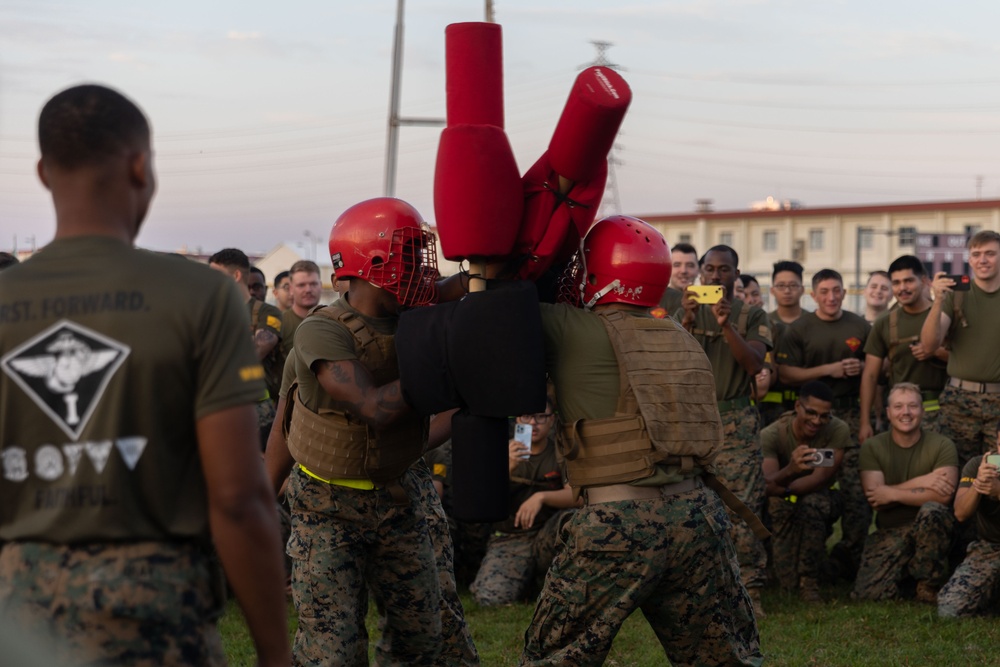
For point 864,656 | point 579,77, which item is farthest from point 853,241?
point 579,77

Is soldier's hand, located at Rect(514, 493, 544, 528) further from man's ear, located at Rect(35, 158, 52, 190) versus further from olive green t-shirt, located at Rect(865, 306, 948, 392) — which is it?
man's ear, located at Rect(35, 158, 52, 190)

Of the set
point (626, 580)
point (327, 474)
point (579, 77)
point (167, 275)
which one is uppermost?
point (579, 77)

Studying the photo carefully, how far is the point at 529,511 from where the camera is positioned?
8.88 metres

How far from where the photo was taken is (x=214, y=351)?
2.73 m

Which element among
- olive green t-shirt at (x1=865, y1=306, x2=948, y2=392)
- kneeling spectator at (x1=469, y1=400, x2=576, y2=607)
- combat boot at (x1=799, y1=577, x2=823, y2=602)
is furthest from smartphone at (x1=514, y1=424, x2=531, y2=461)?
olive green t-shirt at (x1=865, y1=306, x2=948, y2=392)

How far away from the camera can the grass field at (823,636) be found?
709 cm

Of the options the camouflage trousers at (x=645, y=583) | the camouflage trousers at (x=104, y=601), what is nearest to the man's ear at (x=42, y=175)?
the camouflage trousers at (x=104, y=601)

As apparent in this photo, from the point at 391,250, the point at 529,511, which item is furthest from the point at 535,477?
the point at 391,250

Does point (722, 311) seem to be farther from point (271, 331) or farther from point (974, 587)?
point (271, 331)

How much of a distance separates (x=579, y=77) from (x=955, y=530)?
5.94 meters

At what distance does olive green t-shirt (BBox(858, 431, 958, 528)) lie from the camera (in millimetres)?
8836

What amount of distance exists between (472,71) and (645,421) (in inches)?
57.6

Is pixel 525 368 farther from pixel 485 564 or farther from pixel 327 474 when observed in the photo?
pixel 485 564

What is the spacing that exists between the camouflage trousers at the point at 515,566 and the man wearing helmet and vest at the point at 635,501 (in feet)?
13.1
